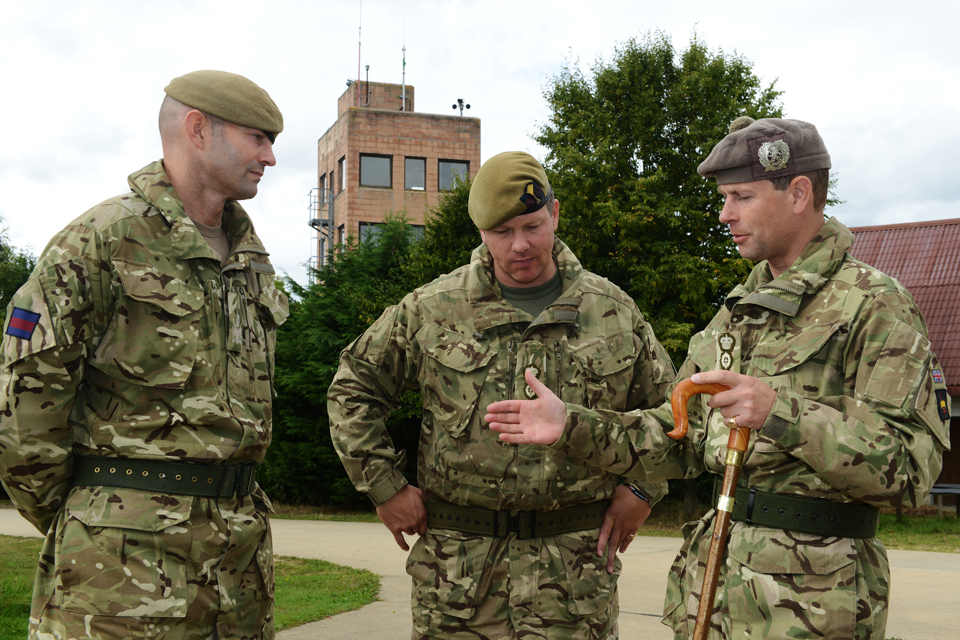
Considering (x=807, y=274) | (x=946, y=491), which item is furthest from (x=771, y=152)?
(x=946, y=491)

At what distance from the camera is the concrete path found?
247 inches

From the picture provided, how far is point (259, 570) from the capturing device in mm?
3143

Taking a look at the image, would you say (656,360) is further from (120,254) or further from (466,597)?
(120,254)

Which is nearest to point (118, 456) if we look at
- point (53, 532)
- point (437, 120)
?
point (53, 532)

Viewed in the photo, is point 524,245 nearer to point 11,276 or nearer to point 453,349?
point 453,349

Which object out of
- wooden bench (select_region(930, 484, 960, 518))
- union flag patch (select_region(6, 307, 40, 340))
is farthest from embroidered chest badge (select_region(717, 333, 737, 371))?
wooden bench (select_region(930, 484, 960, 518))

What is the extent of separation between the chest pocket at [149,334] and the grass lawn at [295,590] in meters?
3.93

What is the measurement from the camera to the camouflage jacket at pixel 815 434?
2.42m

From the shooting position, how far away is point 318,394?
18.0 m

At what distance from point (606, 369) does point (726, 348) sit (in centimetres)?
82

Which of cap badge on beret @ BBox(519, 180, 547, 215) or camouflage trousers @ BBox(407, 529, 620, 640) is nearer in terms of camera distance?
camouflage trousers @ BBox(407, 529, 620, 640)

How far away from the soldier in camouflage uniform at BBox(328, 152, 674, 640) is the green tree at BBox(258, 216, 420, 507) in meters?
13.1

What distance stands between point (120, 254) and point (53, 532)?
0.91m

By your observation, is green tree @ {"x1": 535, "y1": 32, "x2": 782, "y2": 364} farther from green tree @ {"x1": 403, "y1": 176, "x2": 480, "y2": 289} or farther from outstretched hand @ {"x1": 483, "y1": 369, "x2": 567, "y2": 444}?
outstretched hand @ {"x1": 483, "y1": 369, "x2": 567, "y2": 444}
